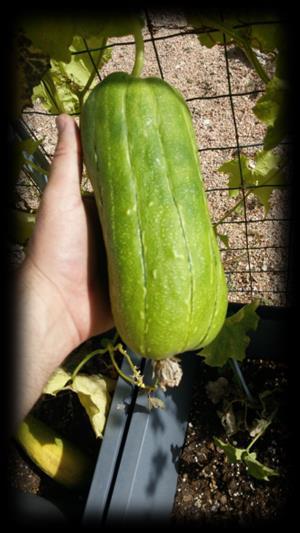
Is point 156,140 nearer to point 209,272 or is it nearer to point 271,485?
point 209,272

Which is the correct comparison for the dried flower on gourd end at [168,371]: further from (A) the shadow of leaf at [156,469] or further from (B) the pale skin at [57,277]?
(A) the shadow of leaf at [156,469]

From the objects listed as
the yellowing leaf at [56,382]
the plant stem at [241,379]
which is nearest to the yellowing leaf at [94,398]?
the yellowing leaf at [56,382]

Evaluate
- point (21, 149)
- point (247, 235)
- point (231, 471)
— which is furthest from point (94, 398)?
point (247, 235)

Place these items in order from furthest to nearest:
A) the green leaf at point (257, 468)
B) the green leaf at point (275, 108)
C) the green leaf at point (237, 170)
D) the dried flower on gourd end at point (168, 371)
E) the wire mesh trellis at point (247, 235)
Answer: the wire mesh trellis at point (247, 235), the green leaf at point (257, 468), the green leaf at point (237, 170), the dried flower on gourd end at point (168, 371), the green leaf at point (275, 108)

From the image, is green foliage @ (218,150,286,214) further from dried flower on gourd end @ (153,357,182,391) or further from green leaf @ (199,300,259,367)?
dried flower on gourd end @ (153,357,182,391)

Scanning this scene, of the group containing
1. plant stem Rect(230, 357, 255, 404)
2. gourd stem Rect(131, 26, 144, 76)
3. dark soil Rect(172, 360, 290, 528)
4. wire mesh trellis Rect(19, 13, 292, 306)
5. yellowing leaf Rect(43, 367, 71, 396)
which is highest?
gourd stem Rect(131, 26, 144, 76)

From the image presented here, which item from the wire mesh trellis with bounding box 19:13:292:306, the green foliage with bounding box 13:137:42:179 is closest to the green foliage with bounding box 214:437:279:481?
the wire mesh trellis with bounding box 19:13:292:306
